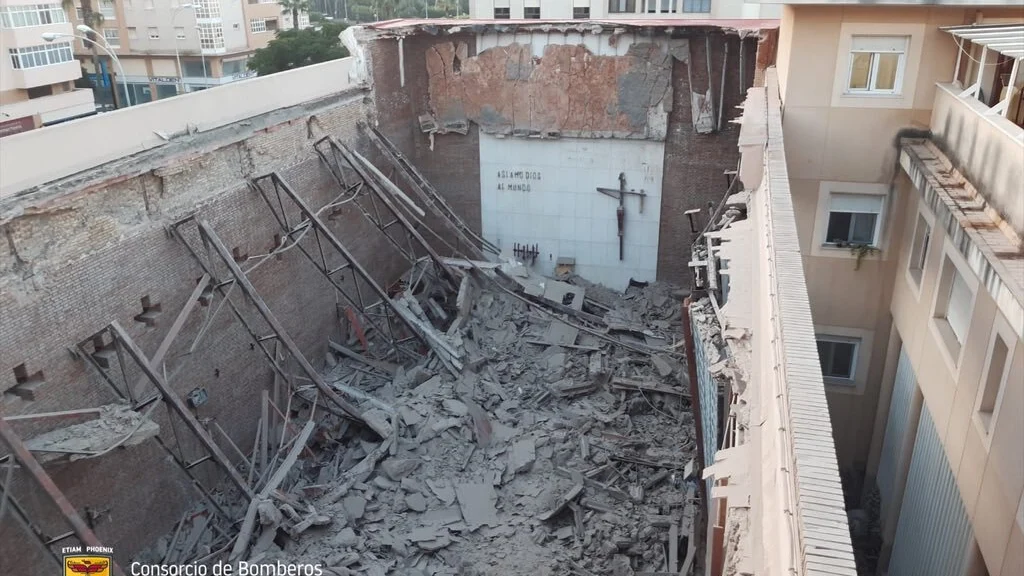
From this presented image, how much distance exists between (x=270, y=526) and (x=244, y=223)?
16.2ft

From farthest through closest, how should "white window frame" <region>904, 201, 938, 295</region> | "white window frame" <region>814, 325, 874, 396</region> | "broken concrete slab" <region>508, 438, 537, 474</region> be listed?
"white window frame" <region>814, 325, 874, 396</region>
"broken concrete slab" <region>508, 438, 537, 474</region>
"white window frame" <region>904, 201, 938, 295</region>

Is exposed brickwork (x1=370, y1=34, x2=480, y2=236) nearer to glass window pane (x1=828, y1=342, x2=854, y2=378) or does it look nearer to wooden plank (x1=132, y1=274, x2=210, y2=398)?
wooden plank (x1=132, y1=274, x2=210, y2=398)

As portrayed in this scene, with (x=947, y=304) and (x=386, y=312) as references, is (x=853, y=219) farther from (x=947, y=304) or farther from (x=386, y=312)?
(x=386, y=312)

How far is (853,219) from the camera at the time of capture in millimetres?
11828

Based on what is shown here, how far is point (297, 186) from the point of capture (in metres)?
13.3

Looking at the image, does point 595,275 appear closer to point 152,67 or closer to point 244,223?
point 244,223

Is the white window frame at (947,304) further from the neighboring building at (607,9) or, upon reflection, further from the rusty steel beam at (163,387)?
the neighboring building at (607,9)

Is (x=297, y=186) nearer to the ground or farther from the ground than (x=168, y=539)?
farther from the ground

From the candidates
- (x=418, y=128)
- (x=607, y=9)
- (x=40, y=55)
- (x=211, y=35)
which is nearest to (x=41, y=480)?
(x=418, y=128)

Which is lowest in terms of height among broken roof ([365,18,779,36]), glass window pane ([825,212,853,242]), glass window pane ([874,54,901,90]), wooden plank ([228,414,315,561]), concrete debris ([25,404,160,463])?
wooden plank ([228,414,315,561])

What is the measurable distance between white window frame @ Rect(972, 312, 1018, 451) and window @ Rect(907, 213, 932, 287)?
3014 mm

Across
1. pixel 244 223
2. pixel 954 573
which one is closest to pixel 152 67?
pixel 244 223

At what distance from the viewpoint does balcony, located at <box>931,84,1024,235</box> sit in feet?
23.7

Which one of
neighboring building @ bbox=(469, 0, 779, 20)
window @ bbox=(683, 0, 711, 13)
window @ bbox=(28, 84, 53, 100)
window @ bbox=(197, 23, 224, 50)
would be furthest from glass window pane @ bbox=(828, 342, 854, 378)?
window @ bbox=(197, 23, 224, 50)
